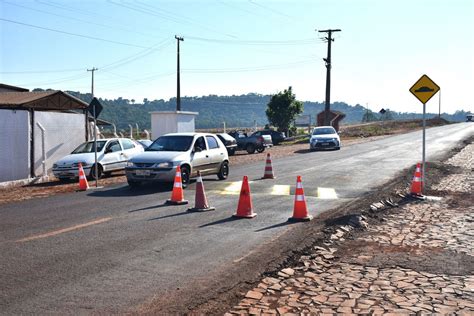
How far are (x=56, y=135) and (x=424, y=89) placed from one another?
13.8 meters

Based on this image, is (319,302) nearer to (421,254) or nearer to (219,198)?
(421,254)

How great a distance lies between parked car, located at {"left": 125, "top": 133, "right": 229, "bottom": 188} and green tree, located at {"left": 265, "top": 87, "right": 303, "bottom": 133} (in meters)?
36.9

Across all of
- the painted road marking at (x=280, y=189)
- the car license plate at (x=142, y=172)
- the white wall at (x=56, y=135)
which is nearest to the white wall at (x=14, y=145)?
the white wall at (x=56, y=135)

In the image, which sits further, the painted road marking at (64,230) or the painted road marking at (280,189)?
the painted road marking at (280,189)

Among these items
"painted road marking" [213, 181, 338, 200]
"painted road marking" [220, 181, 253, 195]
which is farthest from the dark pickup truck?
"painted road marking" [213, 181, 338, 200]

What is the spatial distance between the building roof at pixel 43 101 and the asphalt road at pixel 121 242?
29.5 ft

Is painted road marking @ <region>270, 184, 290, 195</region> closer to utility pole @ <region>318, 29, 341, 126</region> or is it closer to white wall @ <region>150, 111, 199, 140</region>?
white wall @ <region>150, 111, 199, 140</region>

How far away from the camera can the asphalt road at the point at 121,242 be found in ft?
18.8

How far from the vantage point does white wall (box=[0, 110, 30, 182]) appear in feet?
58.1

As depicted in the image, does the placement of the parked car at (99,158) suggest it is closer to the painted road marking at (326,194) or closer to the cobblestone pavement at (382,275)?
the painted road marking at (326,194)

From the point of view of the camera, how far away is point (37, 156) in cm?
1934

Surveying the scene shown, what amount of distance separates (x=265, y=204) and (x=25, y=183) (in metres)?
9.68

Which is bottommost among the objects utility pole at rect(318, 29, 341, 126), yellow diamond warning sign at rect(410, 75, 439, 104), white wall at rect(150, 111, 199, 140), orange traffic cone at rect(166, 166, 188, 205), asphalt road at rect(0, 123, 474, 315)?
asphalt road at rect(0, 123, 474, 315)

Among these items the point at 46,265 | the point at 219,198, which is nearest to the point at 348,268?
the point at 46,265
